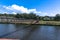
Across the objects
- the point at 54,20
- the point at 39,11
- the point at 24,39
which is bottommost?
the point at 24,39

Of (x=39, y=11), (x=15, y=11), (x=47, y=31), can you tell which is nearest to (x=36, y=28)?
(x=47, y=31)

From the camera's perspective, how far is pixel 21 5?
412 cm

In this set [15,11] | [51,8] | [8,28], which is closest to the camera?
[15,11]

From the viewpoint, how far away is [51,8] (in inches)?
171

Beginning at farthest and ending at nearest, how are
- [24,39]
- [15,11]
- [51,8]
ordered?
[51,8] < [15,11] < [24,39]

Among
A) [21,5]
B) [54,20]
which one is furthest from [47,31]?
[21,5]

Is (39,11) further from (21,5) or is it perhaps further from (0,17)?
(0,17)

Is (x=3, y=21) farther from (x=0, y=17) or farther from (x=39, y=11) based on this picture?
(x=39, y=11)

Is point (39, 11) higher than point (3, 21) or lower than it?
higher

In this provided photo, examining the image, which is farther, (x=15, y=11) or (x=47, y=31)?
(x=47, y=31)

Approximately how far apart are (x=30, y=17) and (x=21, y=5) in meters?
0.49

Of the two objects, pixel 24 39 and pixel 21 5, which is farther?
pixel 21 5

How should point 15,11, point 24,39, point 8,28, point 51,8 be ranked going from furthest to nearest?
point 8,28, point 51,8, point 15,11, point 24,39

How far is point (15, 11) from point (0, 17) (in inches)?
20.5
